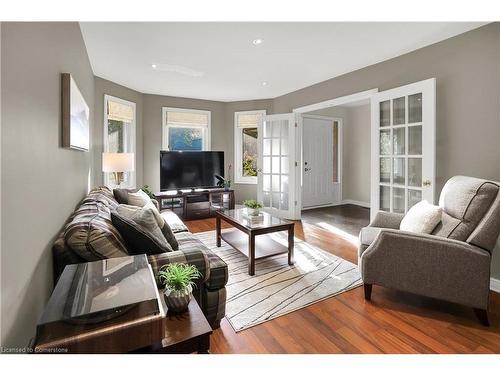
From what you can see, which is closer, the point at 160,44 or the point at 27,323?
the point at 27,323

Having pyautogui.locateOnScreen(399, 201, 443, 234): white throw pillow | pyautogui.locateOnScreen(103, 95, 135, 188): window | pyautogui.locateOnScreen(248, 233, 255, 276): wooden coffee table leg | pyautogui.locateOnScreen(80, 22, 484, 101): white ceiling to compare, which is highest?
pyautogui.locateOnScreen(80, 22, 484, 101): white ceiling

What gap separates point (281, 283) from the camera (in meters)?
2.41

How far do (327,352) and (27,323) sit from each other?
156 cm

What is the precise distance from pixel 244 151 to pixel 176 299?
4.77 metres

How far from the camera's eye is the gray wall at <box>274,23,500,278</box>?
234cm

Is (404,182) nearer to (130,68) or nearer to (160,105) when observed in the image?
(130,68)

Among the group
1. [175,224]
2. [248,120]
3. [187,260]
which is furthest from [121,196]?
[248,120]

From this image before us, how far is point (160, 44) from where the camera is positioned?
109 inches

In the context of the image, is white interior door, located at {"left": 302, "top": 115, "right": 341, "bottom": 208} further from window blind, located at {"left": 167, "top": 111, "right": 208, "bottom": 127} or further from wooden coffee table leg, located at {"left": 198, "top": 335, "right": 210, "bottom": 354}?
wooden coffee table leg, located at {"left": 198, "top": 335, "right": 210, "bottom": 354}

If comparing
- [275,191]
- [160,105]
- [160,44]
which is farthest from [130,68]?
[275,191]

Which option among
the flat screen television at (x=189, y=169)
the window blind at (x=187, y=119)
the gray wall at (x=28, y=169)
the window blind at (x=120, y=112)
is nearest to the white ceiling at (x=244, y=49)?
the window blind at (x=120, y=112)

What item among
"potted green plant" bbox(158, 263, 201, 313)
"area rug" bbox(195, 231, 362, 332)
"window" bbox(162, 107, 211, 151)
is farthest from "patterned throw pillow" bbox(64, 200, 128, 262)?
"window" bbox(162, 107, 211, 151)

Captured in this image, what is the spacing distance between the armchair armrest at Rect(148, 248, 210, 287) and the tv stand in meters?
3.22
